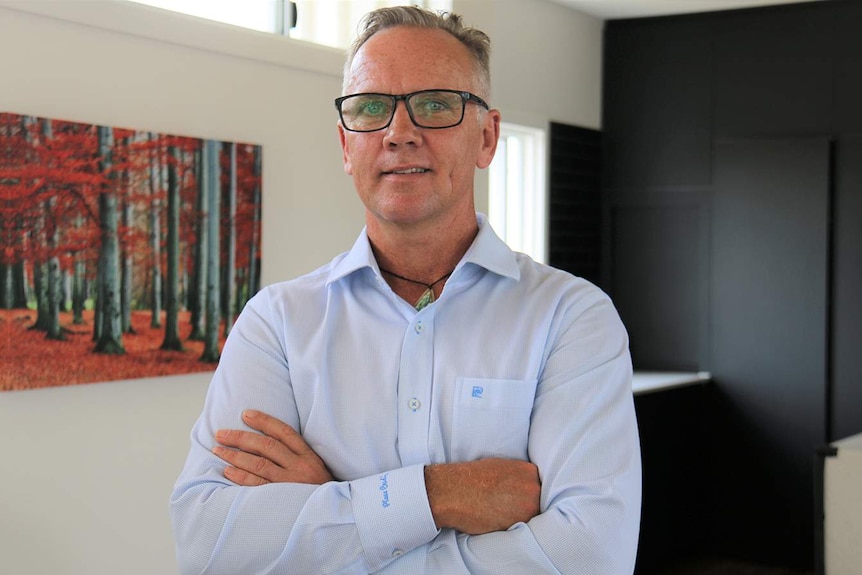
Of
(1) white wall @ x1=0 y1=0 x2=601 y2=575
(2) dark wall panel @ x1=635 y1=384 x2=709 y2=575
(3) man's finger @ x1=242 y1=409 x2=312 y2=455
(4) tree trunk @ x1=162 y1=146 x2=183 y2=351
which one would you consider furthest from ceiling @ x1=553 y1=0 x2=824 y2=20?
(3) man's finger @ x1=242 y1=409 x2=312 y2=455

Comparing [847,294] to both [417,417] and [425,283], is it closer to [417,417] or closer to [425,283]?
[425,283]

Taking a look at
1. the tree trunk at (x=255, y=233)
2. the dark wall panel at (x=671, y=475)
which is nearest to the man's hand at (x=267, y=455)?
the tree trunk at (x=255, y=233)

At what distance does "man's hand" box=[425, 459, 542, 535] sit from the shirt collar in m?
0.33

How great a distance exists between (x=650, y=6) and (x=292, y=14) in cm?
260

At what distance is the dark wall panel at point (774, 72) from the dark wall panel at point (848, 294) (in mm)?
273

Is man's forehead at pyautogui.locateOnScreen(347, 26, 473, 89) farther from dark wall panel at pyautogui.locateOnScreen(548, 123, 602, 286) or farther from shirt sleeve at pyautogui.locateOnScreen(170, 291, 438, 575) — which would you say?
dark wall panel at pyautogui.locateOnScreen(548, 123, 602, 286)

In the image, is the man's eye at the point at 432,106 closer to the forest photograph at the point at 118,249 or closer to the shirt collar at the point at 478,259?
the shirt collar at the point at 478,259

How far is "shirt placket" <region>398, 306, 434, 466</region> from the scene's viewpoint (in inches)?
66.2

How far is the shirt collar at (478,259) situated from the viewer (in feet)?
5.85

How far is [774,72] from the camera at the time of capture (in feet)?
19.6

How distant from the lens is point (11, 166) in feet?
10.1

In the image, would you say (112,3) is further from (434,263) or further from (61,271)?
(434,263)

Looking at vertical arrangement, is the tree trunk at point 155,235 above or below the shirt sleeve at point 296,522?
above

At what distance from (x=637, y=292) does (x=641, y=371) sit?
1.55 ft
